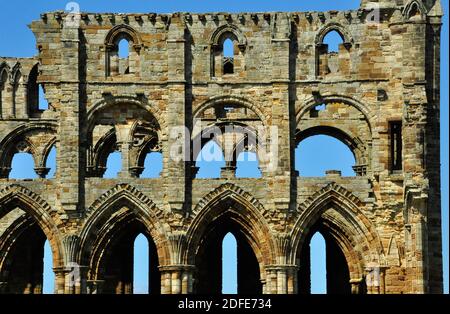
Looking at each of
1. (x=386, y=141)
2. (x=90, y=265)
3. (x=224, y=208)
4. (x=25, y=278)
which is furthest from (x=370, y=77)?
(x=25, y=278)

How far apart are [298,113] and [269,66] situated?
6.25 feet

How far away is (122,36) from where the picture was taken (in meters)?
65.2

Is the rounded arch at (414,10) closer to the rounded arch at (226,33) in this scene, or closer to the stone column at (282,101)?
the stone column at (282,101)

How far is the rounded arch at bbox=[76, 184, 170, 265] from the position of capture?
64.1 metres

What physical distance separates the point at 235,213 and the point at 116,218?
13.5ft

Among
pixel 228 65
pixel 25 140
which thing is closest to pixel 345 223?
pixel 228 65

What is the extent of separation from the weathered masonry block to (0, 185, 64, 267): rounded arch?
5 cm

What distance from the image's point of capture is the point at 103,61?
6519 cm

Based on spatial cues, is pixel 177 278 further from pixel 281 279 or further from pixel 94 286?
pixel 281 279

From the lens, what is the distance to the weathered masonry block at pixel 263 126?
63469 mm

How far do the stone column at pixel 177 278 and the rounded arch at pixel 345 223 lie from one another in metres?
3.53
